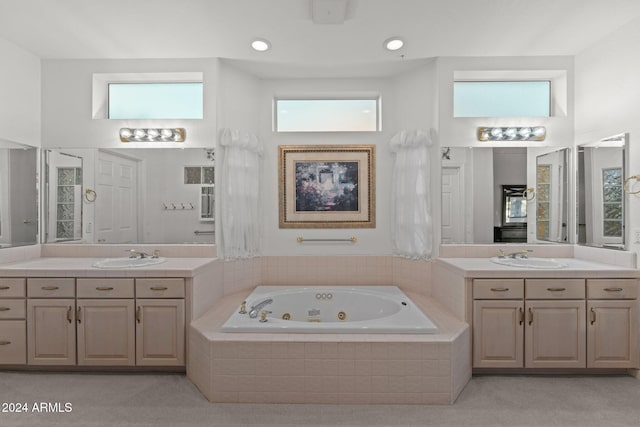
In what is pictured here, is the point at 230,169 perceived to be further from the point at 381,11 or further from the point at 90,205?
the point at 381,11

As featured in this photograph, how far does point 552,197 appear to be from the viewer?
10.4ft

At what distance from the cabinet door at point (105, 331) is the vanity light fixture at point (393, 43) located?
2982 mm

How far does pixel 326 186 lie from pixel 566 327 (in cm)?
236

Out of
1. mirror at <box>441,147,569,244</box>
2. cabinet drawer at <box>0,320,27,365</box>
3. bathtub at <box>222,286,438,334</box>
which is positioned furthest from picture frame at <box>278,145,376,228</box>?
cabinet drawer at <box>0,320,27,365</box>

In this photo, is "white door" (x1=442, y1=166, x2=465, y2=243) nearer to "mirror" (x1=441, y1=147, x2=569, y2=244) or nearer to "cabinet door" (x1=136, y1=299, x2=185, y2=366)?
"mirror" (x1=441, y1=147, x2=569, y2=244)

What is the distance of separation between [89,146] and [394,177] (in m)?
3.00

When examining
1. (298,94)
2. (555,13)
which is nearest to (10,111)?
(298,94)

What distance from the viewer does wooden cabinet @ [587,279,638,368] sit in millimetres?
2492

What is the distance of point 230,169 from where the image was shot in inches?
125

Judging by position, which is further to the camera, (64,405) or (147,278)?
(147,278)

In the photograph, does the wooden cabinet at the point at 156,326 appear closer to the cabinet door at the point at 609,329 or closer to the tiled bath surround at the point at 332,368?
the tiled bath surround at the point at 332,368

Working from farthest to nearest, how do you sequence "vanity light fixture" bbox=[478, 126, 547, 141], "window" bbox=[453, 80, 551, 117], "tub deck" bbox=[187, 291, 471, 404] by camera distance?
"window" bbox=[453, 80, 551, 117] < "vanity light fixture" bbox=[478, 126, 547, 141] < "tub deck" bbox=[187, 291, 471, 404]

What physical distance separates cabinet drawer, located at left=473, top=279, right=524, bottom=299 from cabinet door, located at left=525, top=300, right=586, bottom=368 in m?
0.12

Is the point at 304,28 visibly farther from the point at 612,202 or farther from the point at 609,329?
the point at 609,329
